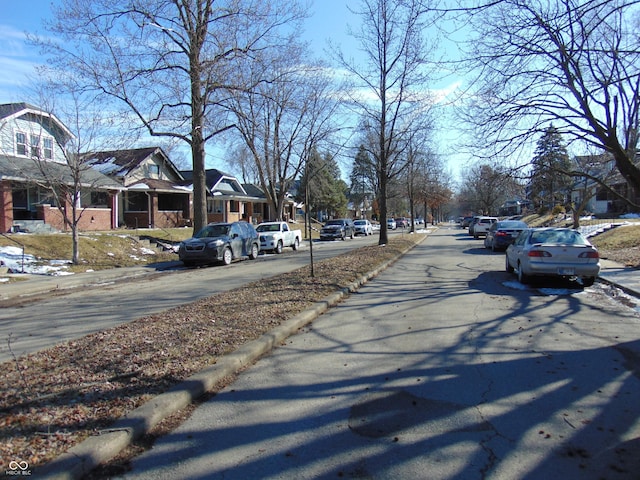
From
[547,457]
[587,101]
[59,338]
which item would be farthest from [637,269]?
[59,338]

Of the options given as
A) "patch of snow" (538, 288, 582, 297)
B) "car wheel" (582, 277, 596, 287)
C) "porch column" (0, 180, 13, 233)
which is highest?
"porch column" (0, 180, 13, 233)

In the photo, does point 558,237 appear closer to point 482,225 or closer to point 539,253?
point 539,253

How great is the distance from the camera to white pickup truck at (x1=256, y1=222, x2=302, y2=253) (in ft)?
82.1

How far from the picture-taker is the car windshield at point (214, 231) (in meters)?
20.0

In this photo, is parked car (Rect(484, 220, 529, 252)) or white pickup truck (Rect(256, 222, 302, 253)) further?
white pickup truck (Rect(256, 222, 302, 253))

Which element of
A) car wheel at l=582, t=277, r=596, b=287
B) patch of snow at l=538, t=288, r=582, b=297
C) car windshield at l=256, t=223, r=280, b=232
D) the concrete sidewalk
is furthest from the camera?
car windshield at l=256, t=223, r=280, b=232

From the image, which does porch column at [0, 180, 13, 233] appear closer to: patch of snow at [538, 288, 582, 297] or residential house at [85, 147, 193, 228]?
residential house at [85, 147, 193, 228]

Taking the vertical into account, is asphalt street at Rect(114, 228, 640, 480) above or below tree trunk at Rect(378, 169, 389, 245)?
below

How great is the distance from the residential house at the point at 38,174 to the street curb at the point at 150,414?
13428 millimetres

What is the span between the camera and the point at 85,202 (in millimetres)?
28531

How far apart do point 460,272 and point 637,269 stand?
16.9 ft

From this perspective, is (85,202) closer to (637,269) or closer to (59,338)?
(59,338)

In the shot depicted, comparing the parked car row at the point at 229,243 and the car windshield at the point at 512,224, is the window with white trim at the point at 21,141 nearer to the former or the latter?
the parked car row at the point at 229,243

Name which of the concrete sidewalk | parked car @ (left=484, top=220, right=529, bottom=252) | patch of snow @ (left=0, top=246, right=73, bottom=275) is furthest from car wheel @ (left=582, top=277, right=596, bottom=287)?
patch of snow @ (left=0, top=246, right=73, bottom=275)
